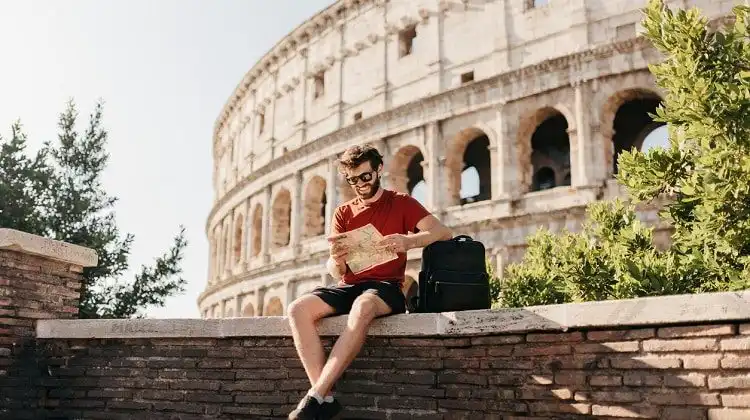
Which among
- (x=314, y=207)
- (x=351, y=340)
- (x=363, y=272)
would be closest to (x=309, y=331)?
(x=351, y=340)

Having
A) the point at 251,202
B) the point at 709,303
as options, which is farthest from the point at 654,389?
the point at 251,202

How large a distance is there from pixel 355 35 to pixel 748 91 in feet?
57.7

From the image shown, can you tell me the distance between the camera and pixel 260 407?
16.1ft

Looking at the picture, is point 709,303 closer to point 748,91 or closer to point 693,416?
point 693,416

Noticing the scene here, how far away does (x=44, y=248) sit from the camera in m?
6.10

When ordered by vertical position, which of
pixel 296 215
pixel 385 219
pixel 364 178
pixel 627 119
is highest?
pixel 627 119

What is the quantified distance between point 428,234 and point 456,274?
1.08 ft

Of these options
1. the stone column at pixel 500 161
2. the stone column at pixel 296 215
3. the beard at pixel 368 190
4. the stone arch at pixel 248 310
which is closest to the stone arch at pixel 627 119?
the stone column at pixel 500 161

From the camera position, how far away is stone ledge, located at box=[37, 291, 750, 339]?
12.0ft

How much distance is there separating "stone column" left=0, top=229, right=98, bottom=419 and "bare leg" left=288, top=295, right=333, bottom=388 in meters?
2.91

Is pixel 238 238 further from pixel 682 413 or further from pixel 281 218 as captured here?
pixel 682 413

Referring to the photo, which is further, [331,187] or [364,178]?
[331,187]

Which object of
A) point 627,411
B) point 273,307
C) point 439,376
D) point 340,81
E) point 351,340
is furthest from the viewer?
point 273,307

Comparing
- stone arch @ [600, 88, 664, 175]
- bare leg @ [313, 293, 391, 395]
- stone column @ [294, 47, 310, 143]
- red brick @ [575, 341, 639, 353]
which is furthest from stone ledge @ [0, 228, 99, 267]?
stone column @ [294, 47, 310, 143]
